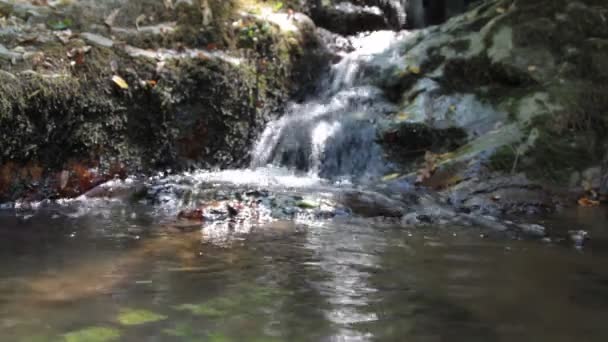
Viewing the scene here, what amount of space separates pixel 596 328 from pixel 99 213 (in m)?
4.34

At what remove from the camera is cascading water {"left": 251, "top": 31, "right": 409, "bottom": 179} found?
8.00m

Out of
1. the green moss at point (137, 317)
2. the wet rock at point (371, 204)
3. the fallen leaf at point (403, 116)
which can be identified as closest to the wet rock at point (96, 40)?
the wet rock at point (371, 204)

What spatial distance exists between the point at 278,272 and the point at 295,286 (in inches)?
11.5

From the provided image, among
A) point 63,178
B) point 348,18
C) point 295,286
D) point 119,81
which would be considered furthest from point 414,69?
point 295,286

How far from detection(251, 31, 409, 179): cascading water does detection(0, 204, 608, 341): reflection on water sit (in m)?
3.43

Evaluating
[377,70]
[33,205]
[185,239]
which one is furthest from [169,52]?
[185,239]

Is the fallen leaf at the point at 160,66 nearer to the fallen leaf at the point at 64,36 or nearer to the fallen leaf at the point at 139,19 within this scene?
the fallen leaf at the point at 139,19

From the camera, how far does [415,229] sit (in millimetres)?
4766

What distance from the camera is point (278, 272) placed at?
339 cm

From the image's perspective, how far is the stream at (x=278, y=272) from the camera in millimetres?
2506

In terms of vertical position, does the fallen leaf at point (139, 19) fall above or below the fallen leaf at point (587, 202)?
above

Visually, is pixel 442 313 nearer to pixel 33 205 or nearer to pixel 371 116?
pixel 33 205

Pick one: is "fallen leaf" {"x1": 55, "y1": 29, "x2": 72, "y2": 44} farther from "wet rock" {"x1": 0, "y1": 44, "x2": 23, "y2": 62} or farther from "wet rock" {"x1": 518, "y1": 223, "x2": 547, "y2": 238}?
"wet rock" {"x1": 518, "y1": 223, "x2": 547, "y2": 238}

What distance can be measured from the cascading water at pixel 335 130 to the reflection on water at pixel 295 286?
11.2ft
